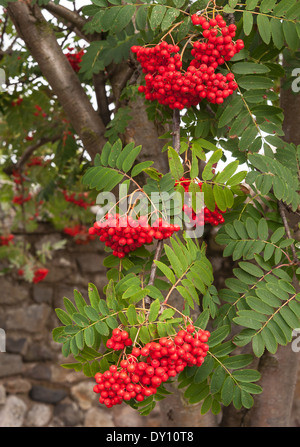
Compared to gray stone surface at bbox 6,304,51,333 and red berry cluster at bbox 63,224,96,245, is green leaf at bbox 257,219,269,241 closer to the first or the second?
red berry cluster at bbox 63,224,96,245

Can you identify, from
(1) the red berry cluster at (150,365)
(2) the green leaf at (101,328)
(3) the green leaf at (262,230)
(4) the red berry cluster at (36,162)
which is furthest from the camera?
(4) the red berry cluster at (36,162)

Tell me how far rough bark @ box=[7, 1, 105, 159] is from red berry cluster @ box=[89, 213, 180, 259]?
68 cm

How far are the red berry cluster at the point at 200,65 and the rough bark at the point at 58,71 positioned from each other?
0.58 meters

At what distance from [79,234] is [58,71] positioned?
6.46 feet

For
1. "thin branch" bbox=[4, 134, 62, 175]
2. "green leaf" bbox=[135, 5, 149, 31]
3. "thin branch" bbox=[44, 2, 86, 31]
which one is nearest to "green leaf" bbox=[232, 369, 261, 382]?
"green leaf" bbox=[135, 5, 149, 31]

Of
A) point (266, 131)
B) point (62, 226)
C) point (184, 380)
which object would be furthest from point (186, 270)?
point (62, 226)

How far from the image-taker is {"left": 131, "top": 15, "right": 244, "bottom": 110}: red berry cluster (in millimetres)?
1014

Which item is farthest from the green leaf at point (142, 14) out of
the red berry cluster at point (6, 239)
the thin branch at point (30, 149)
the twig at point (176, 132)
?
the red berry cluster at point (6, 239)

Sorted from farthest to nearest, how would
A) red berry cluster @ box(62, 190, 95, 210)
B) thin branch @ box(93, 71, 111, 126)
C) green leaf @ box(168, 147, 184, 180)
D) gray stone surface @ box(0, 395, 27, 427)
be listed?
gray stone surface @ box(0, 395, 27, 427) < red berry cluster @ box(62, 190, 95, 210) < thin branch @ box(93, 71, 111, 126) < green leaf @ box(168, 147, 184, 180)

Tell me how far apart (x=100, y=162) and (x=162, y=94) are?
0.78 feet

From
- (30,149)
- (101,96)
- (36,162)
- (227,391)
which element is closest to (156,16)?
(101,96)

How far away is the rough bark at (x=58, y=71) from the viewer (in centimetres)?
160

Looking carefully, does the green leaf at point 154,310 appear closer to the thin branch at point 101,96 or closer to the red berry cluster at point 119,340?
the red berry cluster at point 119,340

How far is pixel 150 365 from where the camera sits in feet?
2.87
